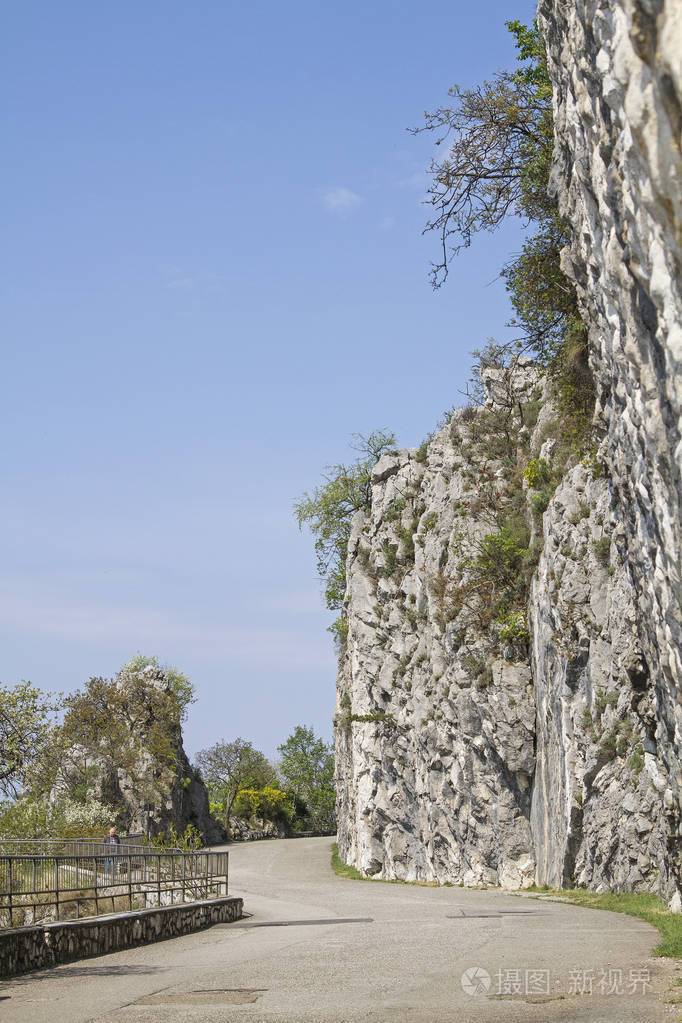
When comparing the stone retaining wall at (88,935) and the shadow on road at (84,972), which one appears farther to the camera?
the stone retaining wall at (88,935)

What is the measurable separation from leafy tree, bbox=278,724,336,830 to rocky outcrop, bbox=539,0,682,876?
196ft

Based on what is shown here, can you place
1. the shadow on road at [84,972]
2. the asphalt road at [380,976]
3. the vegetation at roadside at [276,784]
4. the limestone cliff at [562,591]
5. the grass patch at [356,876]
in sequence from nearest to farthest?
the limestone cliff at [562,591] → the asphalt road at [380,976] → the shadow on road at [84,972] → the grass patch at [356,876] → the vegetation at roadside at [276,784]

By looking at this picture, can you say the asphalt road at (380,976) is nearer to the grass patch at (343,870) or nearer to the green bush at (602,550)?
the green bush at (602,550)

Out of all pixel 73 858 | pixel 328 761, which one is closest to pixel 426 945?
pixel 73 858

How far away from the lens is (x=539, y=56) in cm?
2209

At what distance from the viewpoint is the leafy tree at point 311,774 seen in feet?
243

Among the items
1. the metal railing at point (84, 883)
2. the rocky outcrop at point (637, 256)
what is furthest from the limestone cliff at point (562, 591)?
the metal railing at point (84, 883)

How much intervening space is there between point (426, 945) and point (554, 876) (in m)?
13.2

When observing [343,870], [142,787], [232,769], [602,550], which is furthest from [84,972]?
[232,769]

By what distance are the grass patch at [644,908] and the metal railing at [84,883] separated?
810 cm

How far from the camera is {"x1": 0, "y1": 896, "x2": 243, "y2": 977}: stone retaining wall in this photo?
11.6 metres

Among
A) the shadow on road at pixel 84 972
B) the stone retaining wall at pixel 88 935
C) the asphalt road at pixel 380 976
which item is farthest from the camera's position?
the stone retaining wall at pixel 88 935

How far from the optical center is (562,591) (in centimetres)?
2503

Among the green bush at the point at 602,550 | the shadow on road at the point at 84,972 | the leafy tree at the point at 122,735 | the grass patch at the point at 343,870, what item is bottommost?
the grass patch at the point at 343,870
